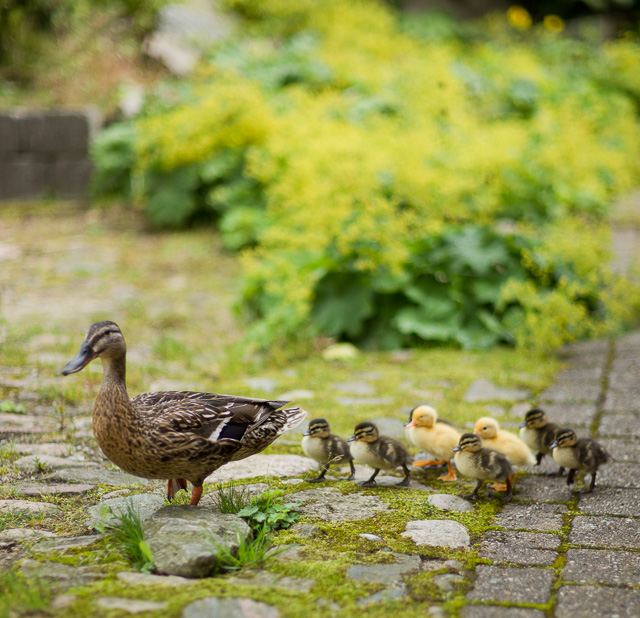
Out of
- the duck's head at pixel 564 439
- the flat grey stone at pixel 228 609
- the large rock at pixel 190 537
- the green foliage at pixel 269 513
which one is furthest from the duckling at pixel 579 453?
the flat grey stone at pixel 228 609

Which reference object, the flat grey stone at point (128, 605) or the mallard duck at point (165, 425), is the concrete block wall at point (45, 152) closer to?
the mallard duck at point (165, 425)

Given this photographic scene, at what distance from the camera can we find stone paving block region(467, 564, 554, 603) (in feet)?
9.11

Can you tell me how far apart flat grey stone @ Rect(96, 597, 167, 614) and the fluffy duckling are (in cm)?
184

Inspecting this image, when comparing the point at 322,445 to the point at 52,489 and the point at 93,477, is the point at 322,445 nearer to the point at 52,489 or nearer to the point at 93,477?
the point at 93,477

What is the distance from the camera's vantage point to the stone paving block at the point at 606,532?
3234 millimetres

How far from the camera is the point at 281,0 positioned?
15062 millimetres

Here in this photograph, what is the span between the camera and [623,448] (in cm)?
436

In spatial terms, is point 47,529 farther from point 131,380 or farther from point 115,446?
point 131,380

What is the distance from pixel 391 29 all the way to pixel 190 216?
7.08 m

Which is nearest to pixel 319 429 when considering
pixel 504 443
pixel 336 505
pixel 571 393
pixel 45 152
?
pixel 336 505

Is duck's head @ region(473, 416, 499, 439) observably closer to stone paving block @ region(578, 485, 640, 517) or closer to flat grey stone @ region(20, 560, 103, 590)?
stone paving block @ region(578, 485, 640, 517)

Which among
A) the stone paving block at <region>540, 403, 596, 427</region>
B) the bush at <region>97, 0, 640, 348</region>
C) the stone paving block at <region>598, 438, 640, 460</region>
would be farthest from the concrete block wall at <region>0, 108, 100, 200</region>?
the stone paving block at <region>598, 438, 640, 460</region>

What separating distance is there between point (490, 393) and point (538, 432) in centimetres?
122

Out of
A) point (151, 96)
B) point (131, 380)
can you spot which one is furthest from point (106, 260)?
point (131, 380)
